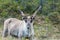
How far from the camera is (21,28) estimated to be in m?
11.7

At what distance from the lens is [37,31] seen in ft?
42.9

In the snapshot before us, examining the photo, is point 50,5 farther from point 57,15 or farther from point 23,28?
point 23,28

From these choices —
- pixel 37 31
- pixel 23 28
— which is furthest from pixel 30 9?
pixel 23 28

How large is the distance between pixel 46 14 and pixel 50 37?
3.35 meters

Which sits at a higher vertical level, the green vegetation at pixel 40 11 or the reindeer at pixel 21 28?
the green vegetation at pixel 40 11

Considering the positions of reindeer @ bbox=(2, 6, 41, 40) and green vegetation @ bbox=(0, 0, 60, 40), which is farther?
green vegetation @ bbox=(0, 0, 60, 40)

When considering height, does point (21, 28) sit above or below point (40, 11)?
below

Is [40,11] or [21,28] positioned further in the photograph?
[40,11]

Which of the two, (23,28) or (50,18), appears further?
(50,18)

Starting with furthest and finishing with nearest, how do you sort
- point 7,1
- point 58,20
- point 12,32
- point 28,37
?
point 7,1
point 58,20
point 12,32
point 28,37

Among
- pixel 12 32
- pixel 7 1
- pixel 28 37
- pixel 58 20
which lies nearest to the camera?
pixel 28 37

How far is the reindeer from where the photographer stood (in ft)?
35.6

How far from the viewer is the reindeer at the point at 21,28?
10.9 m

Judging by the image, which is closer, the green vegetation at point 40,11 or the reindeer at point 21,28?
the reindeer at point 21,28
